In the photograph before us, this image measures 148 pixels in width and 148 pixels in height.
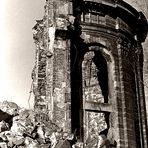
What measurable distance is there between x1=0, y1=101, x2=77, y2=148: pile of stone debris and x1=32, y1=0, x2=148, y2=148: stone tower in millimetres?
2029

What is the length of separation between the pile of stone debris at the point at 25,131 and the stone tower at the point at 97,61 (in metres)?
2.03

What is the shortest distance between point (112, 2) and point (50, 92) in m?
5.03

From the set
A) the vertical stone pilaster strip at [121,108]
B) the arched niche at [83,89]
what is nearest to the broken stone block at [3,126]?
the arched niche at [83,89]

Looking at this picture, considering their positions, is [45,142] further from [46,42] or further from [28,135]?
[46,42]

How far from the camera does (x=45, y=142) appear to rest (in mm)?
14102

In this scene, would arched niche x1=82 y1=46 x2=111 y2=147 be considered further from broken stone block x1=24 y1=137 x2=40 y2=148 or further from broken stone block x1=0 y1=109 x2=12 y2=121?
broken stone block x1=24 y1=137 x2=40 y2=148

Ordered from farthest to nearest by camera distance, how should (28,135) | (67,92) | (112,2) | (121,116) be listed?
1. (112,2)
2. (121,116)
3. (67,92)
4. (28,135)

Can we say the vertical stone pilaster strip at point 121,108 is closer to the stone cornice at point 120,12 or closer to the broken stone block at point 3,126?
the stone cornice at point 120,12

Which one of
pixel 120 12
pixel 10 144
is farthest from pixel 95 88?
pixel 10 144

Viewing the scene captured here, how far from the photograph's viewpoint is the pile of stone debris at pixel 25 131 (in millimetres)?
13641


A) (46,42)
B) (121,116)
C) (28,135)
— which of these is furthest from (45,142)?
(46,42)

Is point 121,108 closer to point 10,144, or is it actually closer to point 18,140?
point 18,140

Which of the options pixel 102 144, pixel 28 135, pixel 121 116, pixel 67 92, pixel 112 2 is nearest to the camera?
pixel 28 135

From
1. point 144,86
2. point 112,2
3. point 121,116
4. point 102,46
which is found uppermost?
point 112,2
